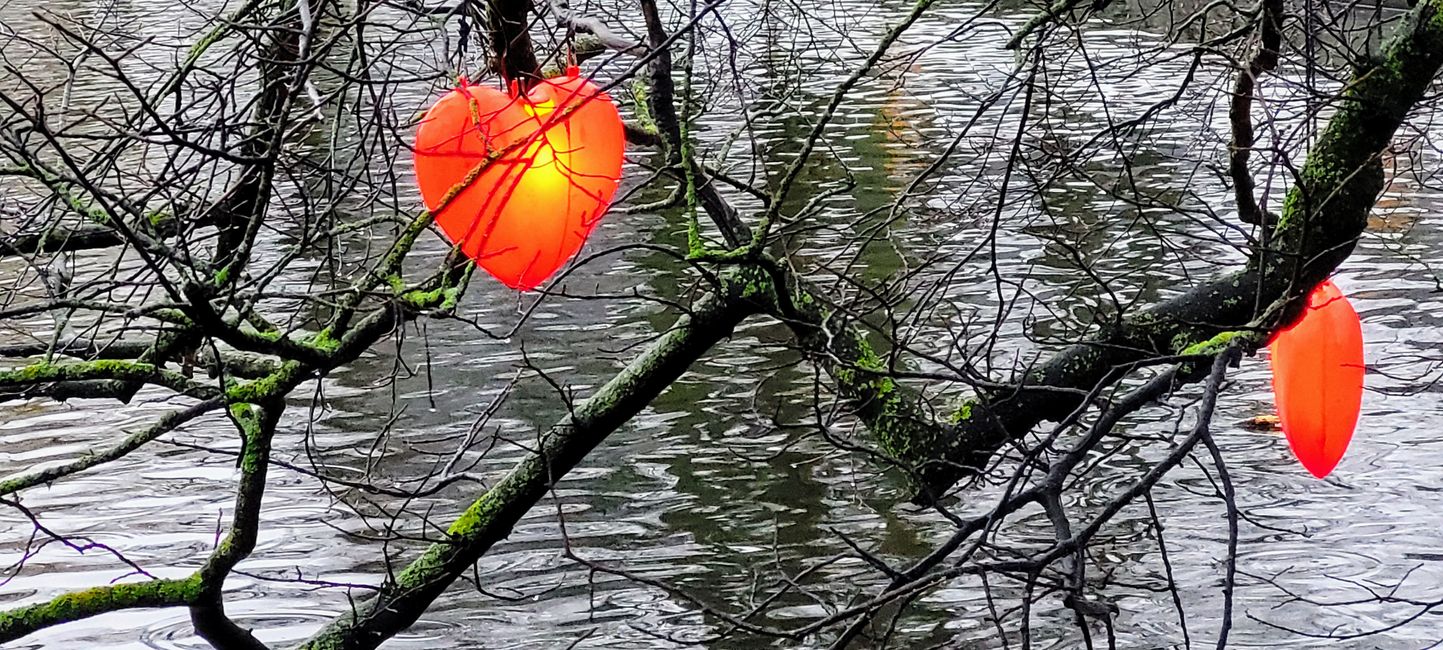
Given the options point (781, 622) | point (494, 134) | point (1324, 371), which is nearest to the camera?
point (494, 134)

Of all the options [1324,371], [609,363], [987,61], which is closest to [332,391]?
[609,363]

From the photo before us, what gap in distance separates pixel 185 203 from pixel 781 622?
338cm

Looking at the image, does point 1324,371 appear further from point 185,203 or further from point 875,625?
point 185,203

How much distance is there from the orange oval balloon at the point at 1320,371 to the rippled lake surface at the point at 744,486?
1.39 feet

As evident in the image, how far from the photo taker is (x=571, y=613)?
777 cm

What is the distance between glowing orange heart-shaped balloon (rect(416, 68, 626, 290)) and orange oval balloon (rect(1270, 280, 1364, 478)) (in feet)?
7.31

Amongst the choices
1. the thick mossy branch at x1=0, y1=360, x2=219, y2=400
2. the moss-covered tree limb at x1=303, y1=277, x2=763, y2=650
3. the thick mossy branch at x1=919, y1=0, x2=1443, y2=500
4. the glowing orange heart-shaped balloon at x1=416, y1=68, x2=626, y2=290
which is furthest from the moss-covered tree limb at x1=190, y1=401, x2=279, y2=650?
the thick mossy branch at x1=919, y1=0, x2=1443, y2=500

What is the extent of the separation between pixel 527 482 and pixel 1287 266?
2.74 meters

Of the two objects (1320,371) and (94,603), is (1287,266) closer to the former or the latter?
(1320,371)

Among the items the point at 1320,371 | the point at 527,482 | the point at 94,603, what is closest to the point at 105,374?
the point at 94,603

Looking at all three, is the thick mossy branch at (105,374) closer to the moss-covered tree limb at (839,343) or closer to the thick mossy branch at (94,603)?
the thick mossy branch at (94,603)

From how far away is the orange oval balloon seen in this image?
16.7ft

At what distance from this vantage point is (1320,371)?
5105mm

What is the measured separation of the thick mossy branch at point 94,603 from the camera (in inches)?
184
